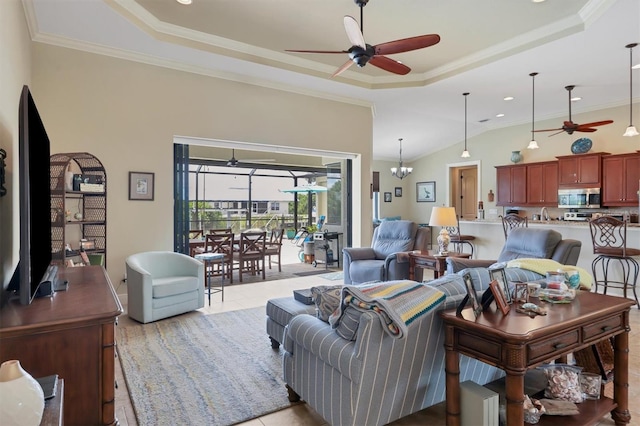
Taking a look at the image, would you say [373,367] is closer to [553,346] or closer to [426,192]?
[553,346]

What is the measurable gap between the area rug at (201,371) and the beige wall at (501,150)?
23.5 ft

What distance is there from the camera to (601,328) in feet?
6.38

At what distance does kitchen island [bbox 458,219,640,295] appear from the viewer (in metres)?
4.87

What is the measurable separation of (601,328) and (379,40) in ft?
13.1

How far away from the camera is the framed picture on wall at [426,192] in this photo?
34.6 feet

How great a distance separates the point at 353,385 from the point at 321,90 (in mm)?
5072

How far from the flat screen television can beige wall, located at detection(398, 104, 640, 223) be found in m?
8.63

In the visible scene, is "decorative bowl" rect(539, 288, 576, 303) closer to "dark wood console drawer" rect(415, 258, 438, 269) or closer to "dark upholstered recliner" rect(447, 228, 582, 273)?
"dark upholstered recliner" rect(447, 228, 582, 273)

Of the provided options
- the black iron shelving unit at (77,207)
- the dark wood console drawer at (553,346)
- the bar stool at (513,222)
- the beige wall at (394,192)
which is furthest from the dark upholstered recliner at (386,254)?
the beige wall at (394,192)

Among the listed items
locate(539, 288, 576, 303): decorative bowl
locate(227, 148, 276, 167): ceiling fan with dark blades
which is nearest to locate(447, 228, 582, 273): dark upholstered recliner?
locate(539, 288, 576, 303): decorative bowl

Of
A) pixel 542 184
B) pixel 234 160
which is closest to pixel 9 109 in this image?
pixel 234 160

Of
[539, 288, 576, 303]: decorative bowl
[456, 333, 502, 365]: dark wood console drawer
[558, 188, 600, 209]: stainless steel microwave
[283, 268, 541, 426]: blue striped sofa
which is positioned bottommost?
[283, 268, 541, 426]: blue striped sofa

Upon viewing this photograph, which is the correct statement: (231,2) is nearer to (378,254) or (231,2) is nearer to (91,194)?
(91,194)

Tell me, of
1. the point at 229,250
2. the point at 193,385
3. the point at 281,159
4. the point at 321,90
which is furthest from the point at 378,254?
the point at 281,159
